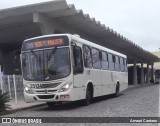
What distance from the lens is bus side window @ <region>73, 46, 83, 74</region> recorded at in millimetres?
14312

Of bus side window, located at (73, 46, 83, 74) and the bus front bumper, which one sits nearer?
the bus front bumper

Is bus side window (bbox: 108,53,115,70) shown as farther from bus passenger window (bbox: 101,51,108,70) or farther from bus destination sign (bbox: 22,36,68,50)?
bus destination sign (bbox: 22,36,68,50)

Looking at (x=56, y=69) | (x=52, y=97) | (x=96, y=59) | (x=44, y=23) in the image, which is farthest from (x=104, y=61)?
(x=52, y=97)

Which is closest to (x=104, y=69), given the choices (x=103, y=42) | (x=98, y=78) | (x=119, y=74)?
(x=98, y=78)

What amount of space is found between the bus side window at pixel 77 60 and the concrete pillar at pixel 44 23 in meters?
7.17

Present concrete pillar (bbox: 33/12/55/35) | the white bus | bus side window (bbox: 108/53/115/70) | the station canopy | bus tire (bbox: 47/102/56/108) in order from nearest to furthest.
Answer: the white bus, bus tire (bbox: 47/102/56/108), the station canopy, bus side window (bbox: 108/53/115/70), concrete pillar (bbox: 33/12/55/35)

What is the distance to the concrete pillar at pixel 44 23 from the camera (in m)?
21.5

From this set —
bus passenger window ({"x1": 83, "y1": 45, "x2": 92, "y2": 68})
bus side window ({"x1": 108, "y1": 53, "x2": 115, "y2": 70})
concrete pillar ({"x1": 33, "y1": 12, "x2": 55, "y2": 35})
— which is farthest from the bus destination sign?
bus side window ({"x1": 108, "y1": 53, "x2": 115, "y2": 70})

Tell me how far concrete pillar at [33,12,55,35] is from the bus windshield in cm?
720

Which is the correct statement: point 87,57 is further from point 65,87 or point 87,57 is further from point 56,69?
point 65,87

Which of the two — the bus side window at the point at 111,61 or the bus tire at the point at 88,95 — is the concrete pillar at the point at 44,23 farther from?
the bus tire at the point at 88,95

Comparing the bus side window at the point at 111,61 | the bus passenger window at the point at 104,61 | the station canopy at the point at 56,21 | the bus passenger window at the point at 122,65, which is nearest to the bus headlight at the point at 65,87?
the bus passenger window at the point at 104,61

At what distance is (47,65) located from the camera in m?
14.0

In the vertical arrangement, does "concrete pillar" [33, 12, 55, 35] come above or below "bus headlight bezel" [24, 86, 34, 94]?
above
